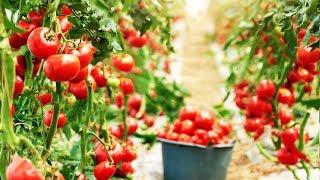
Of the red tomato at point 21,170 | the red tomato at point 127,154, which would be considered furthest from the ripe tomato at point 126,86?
the red tomato at point 21,170

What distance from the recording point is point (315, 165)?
290cm

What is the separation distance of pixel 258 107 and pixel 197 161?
0.64 m

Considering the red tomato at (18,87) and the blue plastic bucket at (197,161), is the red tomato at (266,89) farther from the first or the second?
the red tomato at (18,87)

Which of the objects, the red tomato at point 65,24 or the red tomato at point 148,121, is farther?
the red tomato at point 148,121

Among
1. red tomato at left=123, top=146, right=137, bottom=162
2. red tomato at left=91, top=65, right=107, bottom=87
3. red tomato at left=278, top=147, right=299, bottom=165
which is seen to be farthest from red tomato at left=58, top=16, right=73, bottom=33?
Result: red tomato at left=278, top=147, right=299, bottom=165

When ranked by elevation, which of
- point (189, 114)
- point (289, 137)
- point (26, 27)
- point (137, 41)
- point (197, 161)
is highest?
point (137, 41)

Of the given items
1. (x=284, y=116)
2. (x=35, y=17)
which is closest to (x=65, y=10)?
(x=35, y=17)

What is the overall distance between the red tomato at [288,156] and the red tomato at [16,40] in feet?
3.97

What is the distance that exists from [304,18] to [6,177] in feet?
3.14

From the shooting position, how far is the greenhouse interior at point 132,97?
1413 millimetres

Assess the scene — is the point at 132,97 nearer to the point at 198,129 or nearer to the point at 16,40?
the point at 198,129

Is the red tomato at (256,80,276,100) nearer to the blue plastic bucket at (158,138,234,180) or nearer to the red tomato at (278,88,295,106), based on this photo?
the red tomato at (278,88,295,106)

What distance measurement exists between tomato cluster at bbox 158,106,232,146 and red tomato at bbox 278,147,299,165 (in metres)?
0.56

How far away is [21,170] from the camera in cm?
126
